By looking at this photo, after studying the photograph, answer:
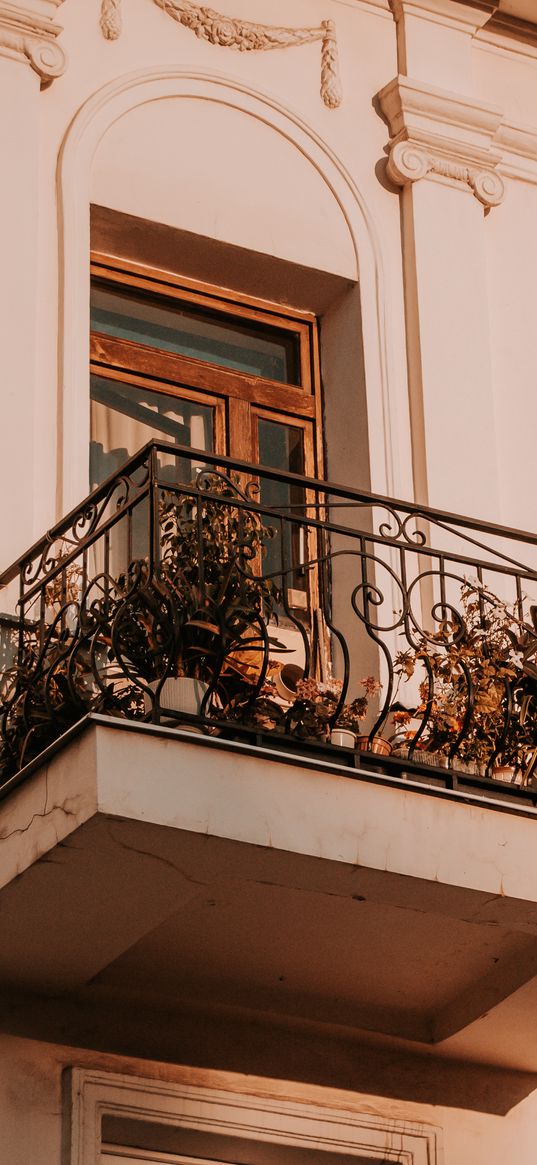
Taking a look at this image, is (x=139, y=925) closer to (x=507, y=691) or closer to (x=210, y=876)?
(x=210, y=876)

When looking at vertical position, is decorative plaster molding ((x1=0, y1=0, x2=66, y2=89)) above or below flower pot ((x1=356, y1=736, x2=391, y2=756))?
above

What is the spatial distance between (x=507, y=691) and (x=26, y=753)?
1.66 m

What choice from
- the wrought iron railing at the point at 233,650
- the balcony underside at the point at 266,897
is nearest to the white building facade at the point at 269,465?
the balcony underside at the point at 266,897

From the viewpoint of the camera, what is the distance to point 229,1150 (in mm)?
8195

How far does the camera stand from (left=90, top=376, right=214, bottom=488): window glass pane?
378 inches

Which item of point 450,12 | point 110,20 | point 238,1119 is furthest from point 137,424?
point 238,1119

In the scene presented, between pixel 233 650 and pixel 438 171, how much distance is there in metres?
3.49

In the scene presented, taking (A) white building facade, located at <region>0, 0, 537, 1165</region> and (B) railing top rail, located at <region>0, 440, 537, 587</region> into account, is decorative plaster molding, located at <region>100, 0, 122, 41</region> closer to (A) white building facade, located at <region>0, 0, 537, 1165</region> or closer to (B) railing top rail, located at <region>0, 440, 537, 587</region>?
(A) white building facade, located at <region>0, 0, 537, 1165</region>

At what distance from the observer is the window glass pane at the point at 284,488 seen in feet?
31.5

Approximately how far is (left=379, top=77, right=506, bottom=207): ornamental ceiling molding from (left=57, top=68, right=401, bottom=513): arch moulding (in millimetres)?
350

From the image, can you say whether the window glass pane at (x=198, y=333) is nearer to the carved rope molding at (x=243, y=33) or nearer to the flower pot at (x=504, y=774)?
the carved rope molding at (x=243, y=33)

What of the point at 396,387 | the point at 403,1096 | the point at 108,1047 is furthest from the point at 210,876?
the point at 396,387

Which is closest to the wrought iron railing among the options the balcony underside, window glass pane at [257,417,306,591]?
the balcony underside

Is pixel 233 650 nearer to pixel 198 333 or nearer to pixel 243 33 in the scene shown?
pixel 198 333
